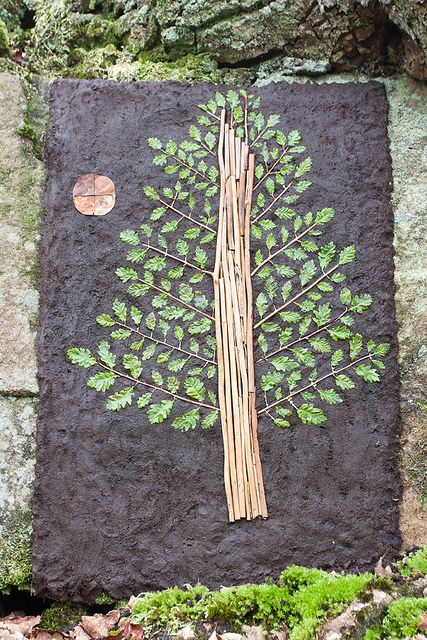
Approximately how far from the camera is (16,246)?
2494 millimetres

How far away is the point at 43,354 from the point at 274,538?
0.90 metres

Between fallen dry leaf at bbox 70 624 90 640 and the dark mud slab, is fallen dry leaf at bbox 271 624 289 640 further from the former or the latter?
fallen dry leaf at bbox 70 624 90 640

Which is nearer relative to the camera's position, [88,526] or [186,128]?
[88,526]

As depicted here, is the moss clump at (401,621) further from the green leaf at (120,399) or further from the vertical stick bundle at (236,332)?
the green leaf at (120,399)

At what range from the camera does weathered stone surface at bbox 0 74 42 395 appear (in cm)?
238

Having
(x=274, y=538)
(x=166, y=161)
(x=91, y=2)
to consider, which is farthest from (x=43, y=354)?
(x=91, y=2)

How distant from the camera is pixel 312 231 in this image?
2.45 m

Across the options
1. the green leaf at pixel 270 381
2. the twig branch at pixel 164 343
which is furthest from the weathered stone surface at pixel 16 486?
the green leaf at pixel 270 381

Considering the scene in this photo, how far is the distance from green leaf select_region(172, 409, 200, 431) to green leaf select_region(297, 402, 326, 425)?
A: 32cm

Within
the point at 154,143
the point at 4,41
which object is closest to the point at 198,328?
the point at 154,143

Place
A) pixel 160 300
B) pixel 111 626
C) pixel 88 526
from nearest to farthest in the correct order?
pixel 111 626 → pixel 88 526 → pixel 160 300

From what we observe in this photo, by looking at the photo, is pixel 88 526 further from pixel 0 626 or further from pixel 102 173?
pixel 102 173

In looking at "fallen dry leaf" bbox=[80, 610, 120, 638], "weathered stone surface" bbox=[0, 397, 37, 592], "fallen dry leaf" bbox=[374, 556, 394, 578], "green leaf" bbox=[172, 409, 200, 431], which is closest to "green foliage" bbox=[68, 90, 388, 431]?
"green leaf" bbox=[172, 409, 200, 431]

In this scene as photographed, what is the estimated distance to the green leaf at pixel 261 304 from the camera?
2391mm
